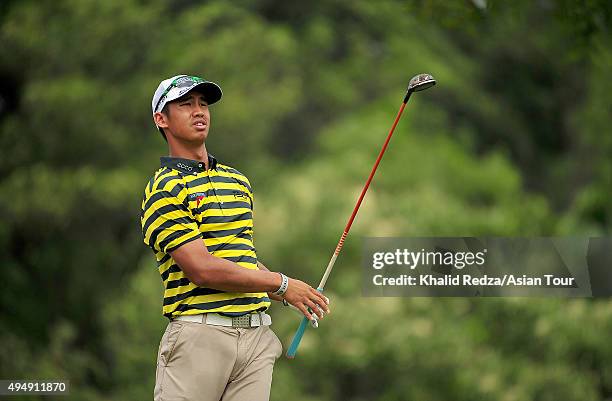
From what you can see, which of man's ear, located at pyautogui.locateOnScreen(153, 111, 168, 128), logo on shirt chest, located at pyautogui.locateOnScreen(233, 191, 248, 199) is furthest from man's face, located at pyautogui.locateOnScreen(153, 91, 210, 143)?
logo on shirt chest, located at pyautogui.locateOnScreen(233, 191, 248, 199)

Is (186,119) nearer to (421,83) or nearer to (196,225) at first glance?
(196,225)

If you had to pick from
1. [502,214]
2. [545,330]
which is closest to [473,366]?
[545,330]

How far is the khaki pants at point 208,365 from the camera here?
3.03m

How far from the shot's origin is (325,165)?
56.5 ft

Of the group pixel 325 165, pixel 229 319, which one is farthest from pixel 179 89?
pixel 325 165

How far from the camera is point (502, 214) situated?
14094 millimetres

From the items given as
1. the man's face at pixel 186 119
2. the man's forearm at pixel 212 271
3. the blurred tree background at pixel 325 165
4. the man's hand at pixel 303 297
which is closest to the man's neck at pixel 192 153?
the man's face at pixel 186 119

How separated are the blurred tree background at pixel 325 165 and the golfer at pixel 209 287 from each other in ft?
9.78

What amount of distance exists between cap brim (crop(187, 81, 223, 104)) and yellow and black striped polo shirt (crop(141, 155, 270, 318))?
228 mm

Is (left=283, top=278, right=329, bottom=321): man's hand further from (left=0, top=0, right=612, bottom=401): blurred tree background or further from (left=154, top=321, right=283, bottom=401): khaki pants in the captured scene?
(left=0, top=0, right=612, bottom=401): blurred tree background

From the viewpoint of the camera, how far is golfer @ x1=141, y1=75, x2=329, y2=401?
296 centimetres

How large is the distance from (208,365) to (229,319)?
141mm

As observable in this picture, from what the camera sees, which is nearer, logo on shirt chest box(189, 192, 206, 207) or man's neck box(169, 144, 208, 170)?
logo on shirt chest box(189, 192, 206, 207)

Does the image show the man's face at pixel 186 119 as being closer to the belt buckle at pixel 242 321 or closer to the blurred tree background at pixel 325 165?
the belt buckle at pixel 242 321
